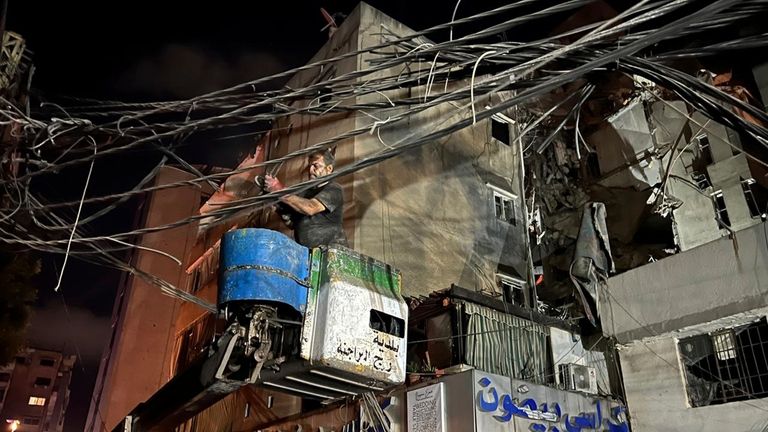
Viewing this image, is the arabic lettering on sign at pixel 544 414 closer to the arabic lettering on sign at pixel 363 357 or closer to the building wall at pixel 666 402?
the building wall at pixel 666 402

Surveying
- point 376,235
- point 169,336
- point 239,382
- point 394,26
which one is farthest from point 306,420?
point 169,336

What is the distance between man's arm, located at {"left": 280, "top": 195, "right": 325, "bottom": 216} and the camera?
228 inches

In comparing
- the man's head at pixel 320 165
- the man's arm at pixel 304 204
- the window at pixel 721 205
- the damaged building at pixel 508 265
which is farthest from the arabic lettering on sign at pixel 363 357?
the window at pixel 721 205

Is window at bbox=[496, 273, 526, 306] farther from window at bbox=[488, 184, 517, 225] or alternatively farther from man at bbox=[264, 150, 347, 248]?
man at bbox=[264, 150, 347, 248]

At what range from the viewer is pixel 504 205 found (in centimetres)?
1759

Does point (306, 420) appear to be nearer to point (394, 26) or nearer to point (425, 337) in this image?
point (425, 337)

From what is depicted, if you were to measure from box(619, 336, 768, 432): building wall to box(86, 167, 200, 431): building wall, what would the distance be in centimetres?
1851

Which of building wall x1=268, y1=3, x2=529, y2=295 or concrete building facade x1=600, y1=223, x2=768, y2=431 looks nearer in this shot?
concrete building facade x1=600, y1=223, x2=768, y2=431

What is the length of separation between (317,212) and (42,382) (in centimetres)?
8078

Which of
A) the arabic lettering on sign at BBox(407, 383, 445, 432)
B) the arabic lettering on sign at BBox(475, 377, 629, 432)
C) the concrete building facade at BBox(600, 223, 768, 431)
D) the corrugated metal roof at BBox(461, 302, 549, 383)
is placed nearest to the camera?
the concrete building facade at BBox(600, 223, 768, 431)

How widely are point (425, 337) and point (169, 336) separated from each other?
57.6 feet

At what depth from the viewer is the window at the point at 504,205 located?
56.5ft

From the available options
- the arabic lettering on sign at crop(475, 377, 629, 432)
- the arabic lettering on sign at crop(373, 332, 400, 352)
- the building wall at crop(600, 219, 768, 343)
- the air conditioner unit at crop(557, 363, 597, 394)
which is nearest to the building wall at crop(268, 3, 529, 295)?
the air conditioner unit at crop(557, 363, 597, 394)

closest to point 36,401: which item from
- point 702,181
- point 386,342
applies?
point 702,181
